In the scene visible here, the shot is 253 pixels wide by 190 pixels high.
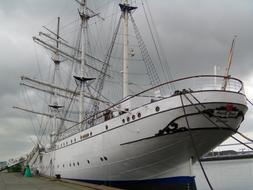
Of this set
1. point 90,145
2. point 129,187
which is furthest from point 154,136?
Answer: point 90,145

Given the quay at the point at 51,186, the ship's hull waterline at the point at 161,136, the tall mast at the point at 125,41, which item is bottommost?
the quay at the point at 51,186

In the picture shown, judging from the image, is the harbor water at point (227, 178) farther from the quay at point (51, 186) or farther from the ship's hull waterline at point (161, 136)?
the quay at point (51, 186)

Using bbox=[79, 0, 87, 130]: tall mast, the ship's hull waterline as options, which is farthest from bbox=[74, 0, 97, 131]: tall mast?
the ship's hull waterline

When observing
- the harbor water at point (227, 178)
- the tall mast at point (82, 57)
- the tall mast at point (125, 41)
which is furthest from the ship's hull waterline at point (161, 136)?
the tall mast at point (82, 57)

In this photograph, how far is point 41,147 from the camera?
37.8 m

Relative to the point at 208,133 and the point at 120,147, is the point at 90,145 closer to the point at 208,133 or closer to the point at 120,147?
the point at 120,147

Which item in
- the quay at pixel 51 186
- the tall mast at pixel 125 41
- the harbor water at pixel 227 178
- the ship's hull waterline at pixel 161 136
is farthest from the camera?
the harbor water at pixel 227 178

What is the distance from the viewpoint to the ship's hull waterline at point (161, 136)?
46.2 feet

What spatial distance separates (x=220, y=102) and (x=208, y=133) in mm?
1588

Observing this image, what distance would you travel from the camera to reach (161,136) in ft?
48.0

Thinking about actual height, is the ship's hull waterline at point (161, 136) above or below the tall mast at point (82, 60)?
below

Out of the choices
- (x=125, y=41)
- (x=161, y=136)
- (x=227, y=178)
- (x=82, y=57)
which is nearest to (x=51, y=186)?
(x=161, y=136)

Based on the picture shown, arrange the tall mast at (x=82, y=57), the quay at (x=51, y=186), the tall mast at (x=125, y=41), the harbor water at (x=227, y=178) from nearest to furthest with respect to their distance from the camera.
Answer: the quay at (x=51, y=186) < the tall mast at (x=125, y=41) < the tall mast at (x=82, y=57) < the harbor water at (x=227, y=178)

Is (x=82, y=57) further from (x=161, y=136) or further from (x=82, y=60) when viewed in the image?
(x=161, y=136)
